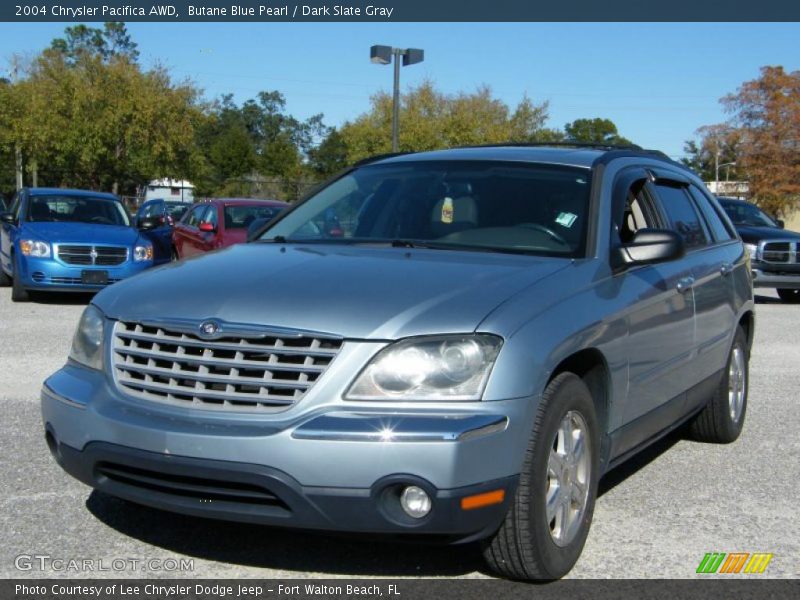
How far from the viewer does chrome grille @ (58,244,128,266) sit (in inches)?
557

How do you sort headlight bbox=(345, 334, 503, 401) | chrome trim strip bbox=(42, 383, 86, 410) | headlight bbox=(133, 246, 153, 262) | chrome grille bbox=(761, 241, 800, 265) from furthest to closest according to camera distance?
1. chrome grille bbox=(761, 241, 800, 265)
2. headlight bbox=(133, 246, 153, 262)
3. chrome trim strip bbox=(42, 383, 86, 410)
4. headlight bbox=(345, 334, 503, 401)

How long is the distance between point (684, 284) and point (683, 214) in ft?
2.78

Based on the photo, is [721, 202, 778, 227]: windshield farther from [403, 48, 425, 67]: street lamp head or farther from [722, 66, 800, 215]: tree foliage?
[722, 66, 800, 215]: tree foliage

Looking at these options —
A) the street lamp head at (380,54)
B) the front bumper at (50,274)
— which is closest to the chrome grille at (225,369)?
the front bumper at (50,274)

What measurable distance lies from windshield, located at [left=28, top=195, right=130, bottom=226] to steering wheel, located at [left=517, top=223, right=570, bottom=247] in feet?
37.6

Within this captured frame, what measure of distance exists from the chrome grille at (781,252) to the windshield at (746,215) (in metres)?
1.57

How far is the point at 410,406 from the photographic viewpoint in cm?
348

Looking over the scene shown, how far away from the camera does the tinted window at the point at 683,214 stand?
19.0 feet

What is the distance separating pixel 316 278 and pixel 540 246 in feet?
3.78

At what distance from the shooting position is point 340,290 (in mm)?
3865

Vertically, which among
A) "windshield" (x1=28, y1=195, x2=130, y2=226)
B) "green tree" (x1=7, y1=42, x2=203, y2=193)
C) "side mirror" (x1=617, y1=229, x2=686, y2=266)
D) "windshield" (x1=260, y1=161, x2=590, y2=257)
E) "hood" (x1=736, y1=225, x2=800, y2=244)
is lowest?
"hood" (x1=736, y1=225, x2=800, y2=244)

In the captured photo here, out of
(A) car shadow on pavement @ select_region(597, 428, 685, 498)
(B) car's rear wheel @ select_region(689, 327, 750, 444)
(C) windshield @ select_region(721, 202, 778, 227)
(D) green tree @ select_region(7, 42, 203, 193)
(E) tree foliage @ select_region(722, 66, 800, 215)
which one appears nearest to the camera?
(A) car shadow on pavement @ select_region(597, 428, 685, 498)

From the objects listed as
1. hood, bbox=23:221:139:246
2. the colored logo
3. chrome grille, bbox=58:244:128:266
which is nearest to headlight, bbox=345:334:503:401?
the colored logo

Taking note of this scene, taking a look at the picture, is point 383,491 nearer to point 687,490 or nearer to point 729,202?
point 687,490
